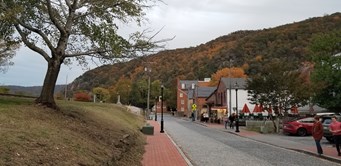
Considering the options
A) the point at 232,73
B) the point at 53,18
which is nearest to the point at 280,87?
the point at 53,18

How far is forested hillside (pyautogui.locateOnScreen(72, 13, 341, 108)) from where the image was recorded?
93562 millimetres

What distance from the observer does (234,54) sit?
389 ft

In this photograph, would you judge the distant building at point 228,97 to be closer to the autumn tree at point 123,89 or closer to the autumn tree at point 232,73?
the autumn tree at point 232,73

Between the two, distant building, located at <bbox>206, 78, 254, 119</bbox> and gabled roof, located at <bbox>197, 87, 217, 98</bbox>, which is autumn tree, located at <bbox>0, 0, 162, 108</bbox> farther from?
gabled roof, located at <bbox>197, 87, 217, 98</bbox>

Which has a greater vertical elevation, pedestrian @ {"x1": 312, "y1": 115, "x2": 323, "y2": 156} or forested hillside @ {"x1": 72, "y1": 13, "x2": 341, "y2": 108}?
forested hillside @ {"x1": 72, "y1": 13, "x2": 341, "y2": 108}

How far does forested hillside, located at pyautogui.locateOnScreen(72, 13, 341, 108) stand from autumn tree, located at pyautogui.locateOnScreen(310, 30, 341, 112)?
43.1ft

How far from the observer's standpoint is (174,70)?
145250 millimetres

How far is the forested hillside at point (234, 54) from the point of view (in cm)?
9356

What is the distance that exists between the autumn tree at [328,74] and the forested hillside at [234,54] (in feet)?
43.1

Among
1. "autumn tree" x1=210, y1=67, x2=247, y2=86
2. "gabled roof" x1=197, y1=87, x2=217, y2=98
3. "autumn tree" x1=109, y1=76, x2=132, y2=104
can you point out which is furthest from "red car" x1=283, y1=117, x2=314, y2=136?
"autumn tree" x1=109, y1=76, x2=132, y2=104

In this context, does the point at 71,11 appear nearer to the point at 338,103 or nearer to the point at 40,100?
the point at 40,100

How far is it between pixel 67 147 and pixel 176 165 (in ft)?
17.8

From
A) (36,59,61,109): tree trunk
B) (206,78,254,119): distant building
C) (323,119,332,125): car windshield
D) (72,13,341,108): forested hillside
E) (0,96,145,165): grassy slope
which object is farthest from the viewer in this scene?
(72,13,341,108): forested hillside

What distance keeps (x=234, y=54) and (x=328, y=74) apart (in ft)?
242
